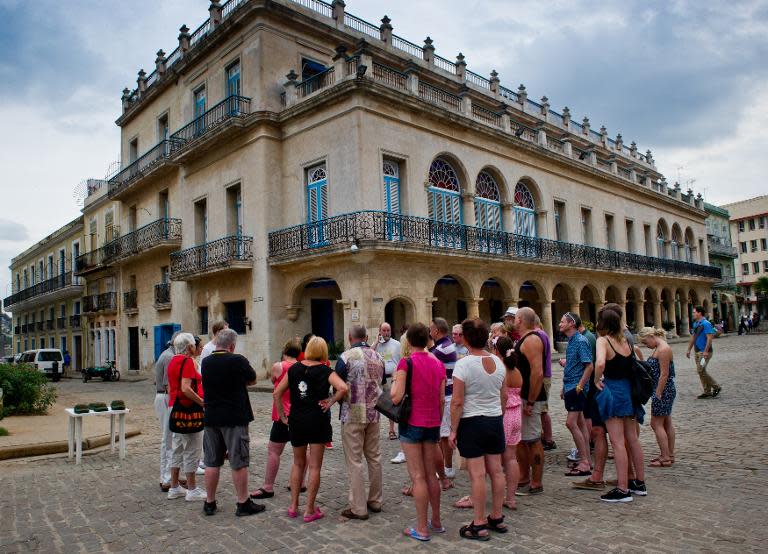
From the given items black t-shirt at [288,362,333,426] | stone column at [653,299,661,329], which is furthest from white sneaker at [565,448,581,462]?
stone column at [653,299,661,329]

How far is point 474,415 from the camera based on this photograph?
4.50 m

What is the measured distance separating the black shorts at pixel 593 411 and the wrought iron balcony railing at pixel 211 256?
14.0 metres

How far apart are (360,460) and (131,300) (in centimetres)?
2362

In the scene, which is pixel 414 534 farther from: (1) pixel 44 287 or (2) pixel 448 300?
(1) pixel 44 287

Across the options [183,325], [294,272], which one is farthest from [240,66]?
[183,325]

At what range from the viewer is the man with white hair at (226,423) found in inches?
204

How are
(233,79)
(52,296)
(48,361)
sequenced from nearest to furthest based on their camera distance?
(233,79) → (48,361) → (52,296)

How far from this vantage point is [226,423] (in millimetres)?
5176

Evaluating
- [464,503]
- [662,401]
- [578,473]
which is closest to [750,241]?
[662,401]

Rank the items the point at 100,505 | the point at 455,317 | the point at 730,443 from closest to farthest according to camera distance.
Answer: the point at 100,505, the point at 730,443, the point at 455,317

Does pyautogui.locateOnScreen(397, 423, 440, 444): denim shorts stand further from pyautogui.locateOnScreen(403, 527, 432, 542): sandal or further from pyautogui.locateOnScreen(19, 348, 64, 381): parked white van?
pyautogui.locateOnScreen(19, 348, 64, 381): parked white van

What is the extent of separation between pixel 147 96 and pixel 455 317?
56.0ft

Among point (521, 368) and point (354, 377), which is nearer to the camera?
point (354, 377)

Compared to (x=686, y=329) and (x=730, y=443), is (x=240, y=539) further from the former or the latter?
(x=686, y=329)
